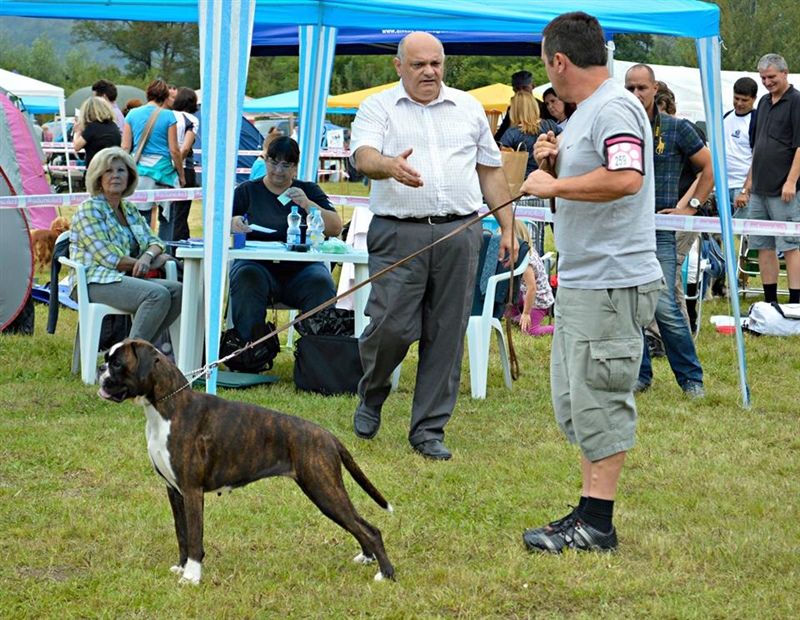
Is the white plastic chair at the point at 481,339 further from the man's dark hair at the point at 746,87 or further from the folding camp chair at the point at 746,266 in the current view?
the man's dark hair at the point at 746,87

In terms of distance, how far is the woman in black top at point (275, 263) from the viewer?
7.62 m

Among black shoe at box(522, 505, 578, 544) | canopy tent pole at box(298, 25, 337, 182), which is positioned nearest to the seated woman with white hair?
canopy tent pole at box(298, 25, 337, 182)

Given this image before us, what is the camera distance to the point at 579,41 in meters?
4.13

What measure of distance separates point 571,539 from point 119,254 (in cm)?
404

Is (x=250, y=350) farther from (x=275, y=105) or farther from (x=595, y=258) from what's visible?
(x=275, y=105)

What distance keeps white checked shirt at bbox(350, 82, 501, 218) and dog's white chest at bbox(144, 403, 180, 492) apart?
211 centimetres

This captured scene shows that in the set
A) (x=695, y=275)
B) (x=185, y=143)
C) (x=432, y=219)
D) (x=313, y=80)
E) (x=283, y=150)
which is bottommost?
(x=695, y=275)

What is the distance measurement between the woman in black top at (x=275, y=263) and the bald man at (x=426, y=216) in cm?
175

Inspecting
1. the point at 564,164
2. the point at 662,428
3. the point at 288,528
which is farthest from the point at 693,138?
the point at 288,528

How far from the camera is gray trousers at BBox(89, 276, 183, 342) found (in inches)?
289

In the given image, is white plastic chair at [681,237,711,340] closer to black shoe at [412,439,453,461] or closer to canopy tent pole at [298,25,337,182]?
canopy tent pole at [298,25,337,182]

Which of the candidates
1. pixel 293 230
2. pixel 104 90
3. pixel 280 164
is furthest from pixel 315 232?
pixel 104 90

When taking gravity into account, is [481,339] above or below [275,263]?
below

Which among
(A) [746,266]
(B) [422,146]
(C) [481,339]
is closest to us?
(B) [422,146]
